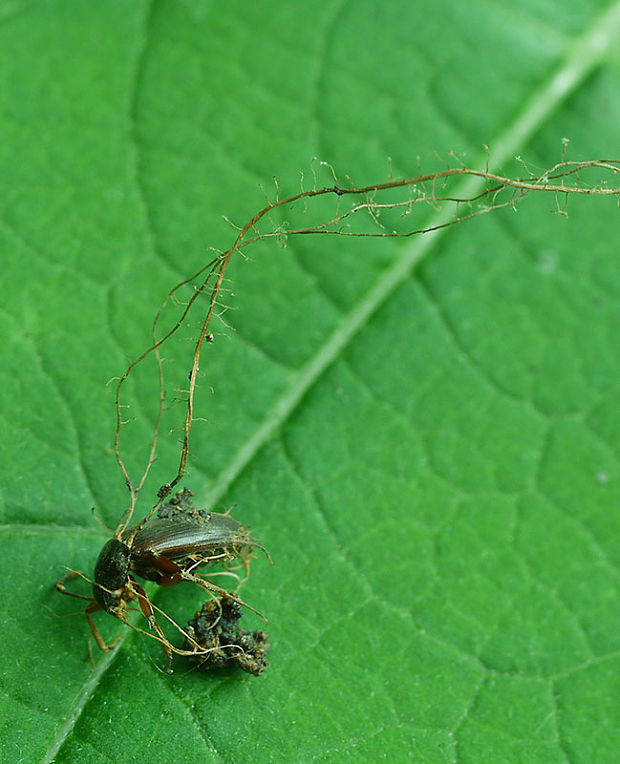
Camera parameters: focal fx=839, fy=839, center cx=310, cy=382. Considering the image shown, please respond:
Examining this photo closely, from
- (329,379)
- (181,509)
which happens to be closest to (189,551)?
(181,509)

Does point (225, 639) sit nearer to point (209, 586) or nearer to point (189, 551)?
point (209, 586)

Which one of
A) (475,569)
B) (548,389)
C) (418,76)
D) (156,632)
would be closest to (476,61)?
(418,76)

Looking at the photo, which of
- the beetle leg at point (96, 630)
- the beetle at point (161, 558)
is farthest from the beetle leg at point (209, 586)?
the beetle leg at point (96, 630)

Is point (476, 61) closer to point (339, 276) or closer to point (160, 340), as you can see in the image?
point (339, 276)

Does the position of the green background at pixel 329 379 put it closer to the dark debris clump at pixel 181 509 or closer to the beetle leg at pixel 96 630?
the beetle leg at pixel 96 630

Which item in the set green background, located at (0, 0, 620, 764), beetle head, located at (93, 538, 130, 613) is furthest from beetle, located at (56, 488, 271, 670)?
green background, located at (0, 0, 620, 764)

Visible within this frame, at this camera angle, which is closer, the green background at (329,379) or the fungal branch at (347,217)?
the green background at (329,379)
